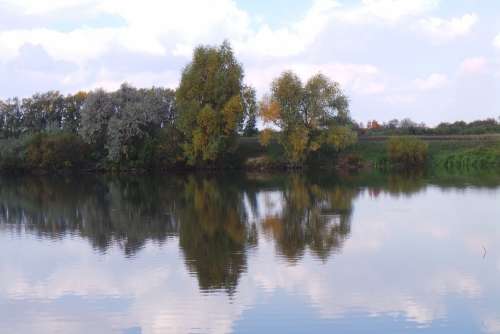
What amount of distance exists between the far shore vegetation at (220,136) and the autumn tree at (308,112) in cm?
8

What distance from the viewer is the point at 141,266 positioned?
16.3 metres

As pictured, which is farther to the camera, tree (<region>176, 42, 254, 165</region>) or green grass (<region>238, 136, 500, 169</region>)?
green grass (<region>238, 136, 500, 169</region>)

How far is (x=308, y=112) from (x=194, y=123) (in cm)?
960

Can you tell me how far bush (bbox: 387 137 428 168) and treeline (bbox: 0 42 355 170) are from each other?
5.00 m

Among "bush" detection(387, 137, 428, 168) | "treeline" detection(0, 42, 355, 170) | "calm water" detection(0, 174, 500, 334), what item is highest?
"treeline" detection(0, 42, 355, 170)

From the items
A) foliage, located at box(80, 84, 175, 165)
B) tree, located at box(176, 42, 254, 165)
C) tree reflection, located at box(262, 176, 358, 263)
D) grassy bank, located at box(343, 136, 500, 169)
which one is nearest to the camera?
tree reflection, located at box(262, 176, 358, 263)

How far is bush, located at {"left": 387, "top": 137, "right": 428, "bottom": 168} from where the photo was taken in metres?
56.1

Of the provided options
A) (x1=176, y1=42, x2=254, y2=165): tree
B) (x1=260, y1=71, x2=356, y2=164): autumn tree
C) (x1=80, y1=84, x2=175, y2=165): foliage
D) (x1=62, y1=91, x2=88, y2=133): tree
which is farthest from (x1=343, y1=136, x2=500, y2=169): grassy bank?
(x1=62, y1=91, x2=88, y2=133): tree

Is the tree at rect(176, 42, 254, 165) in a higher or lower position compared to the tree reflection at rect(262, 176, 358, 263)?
higher

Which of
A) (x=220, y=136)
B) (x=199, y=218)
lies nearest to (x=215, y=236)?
(x=199, y=218)

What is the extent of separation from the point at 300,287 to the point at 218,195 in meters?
20.9

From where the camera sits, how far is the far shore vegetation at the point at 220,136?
5350 centimetres

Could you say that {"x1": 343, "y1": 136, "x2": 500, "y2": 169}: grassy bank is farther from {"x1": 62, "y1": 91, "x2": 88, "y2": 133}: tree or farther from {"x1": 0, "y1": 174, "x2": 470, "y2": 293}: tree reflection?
{"x1": 62, "y1": 91, "x2": 88, "y2": 133}: tree

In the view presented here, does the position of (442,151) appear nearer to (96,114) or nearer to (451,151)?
(451,151)
